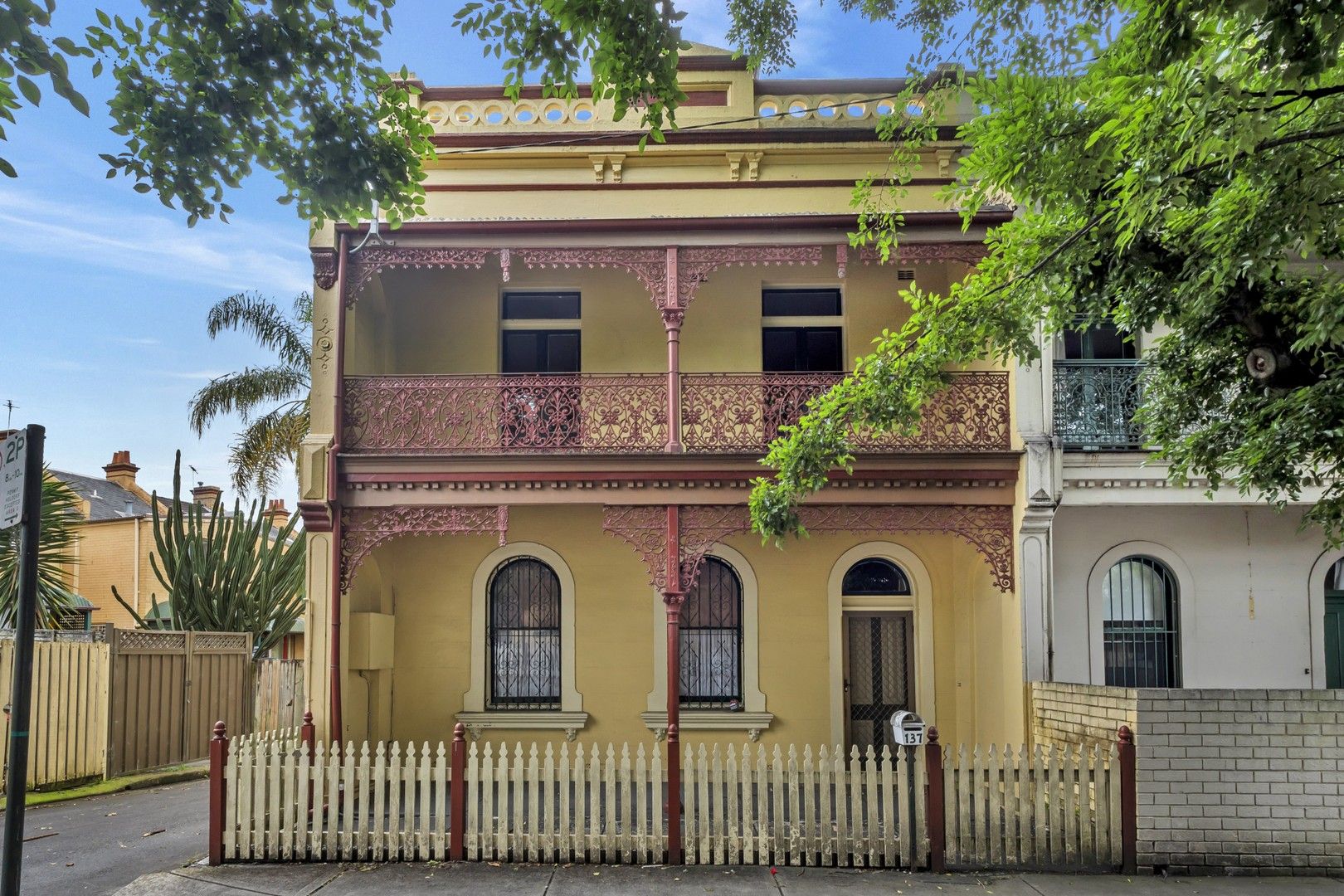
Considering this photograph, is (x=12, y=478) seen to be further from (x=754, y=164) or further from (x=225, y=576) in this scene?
(x=225, y=576)

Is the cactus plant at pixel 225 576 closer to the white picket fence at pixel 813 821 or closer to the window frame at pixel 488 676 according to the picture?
the window frame at pixel 488 676

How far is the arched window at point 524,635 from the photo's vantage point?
12961 mm

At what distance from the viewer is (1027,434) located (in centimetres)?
1104

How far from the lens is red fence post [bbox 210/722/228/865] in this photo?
8531mm

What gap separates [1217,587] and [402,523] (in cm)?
940

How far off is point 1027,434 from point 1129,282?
323cm

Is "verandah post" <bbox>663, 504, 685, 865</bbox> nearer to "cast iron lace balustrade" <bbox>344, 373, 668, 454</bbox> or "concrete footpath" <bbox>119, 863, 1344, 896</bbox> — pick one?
"concrete footpath" <bbox>119, 863, 1344, 896</bbox>

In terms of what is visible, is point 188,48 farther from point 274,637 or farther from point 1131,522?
point 274,637

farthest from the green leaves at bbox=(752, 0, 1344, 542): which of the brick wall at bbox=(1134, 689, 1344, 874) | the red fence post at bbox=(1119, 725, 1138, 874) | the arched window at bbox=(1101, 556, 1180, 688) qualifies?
the arched window at bbox=(1101, 556, 1180, 688)

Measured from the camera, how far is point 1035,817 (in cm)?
836

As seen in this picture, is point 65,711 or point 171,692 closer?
point 65,711

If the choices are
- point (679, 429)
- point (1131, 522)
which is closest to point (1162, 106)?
point (679, 429)

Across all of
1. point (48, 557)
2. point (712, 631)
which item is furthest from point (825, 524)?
point (48, 557)

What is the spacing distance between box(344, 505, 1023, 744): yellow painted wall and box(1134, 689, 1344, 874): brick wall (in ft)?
13.5
